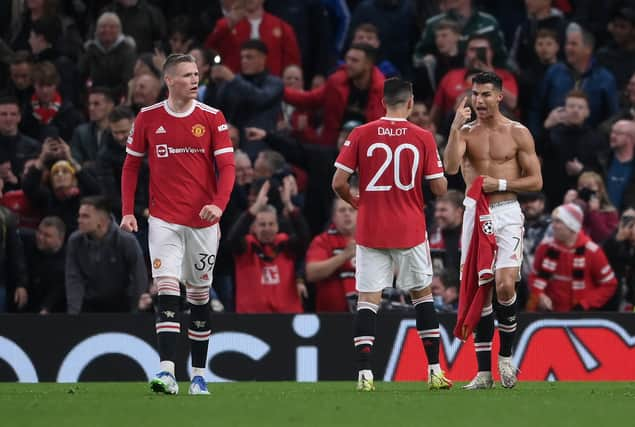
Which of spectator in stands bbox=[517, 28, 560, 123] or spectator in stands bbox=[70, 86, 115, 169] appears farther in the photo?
spectator in stands bbox=[517, 28, 560, 123]

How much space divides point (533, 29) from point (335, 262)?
525 cm

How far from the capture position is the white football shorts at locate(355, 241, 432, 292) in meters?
11.3

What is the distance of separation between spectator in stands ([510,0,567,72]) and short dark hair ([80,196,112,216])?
5.84 meters

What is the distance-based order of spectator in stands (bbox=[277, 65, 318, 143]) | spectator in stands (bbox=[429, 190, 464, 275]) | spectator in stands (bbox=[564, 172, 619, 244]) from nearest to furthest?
1. spectator in stands (bbox=[429, 190, 464, 275])
2. spectator in stands (bbox=[564, 172, 619, 244])
3. spectator in stands (bbox=[277, 65, 318, 143])

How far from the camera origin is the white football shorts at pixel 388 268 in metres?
11.3

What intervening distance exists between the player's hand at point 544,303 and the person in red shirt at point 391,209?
3.76m

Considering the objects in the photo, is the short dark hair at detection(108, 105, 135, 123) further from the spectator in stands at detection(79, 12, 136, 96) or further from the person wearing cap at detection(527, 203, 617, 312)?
the person wearing cap at detection(527, 203, 617, 312)

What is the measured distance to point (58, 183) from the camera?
615 inches

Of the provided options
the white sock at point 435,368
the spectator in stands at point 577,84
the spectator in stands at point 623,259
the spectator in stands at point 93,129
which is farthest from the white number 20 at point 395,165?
the spectator in stands at point 577,84

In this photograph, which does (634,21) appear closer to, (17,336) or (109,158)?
(109,158)

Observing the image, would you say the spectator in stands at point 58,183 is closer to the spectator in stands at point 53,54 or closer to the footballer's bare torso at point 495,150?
the spectator in stands at point 53,54

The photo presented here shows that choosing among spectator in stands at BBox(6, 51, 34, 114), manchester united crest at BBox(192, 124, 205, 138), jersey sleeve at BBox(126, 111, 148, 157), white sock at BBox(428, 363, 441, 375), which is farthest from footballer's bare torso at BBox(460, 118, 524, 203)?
spectator in stands at BBox(6, 51, 34, 114)

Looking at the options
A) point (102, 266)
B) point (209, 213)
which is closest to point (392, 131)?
point (209, 213)

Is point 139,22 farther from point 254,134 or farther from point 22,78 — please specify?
point 254,134
